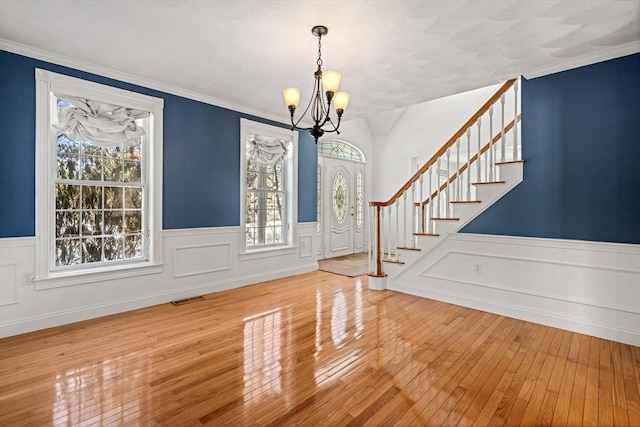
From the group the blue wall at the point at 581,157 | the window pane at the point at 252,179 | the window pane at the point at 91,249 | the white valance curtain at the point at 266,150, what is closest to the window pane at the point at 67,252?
the window pane at the point at 91,249

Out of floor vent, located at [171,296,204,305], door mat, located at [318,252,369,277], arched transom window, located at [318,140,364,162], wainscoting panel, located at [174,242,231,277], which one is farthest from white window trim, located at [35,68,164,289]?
arched transom window, located at [318,140,364,162]

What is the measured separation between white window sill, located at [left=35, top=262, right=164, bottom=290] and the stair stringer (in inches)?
123

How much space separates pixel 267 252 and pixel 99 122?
2760mm

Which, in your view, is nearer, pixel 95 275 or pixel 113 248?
pixel 95 275

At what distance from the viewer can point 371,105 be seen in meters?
4.48

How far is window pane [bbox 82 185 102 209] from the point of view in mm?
3389

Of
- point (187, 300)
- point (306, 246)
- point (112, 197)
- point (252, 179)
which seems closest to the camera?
point (112, 197)

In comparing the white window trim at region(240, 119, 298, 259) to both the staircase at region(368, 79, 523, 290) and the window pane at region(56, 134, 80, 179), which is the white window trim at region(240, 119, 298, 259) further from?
the window pane at region(56, 134, 80, 179)

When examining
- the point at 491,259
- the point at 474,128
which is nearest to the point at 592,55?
the point at 491,259

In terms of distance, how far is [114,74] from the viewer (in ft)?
11.3

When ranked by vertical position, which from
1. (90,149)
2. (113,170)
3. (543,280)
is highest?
(90,149)

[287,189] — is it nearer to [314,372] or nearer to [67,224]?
[67,224]

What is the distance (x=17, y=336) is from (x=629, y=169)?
19.0 feet

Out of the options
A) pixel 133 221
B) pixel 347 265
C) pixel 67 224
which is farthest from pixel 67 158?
pixel 347 265
